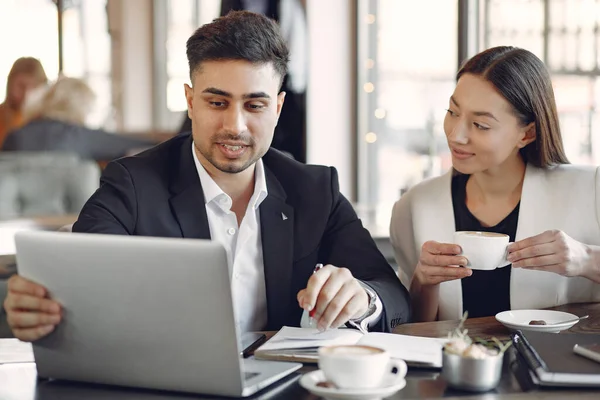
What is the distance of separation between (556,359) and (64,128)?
3.63 metres

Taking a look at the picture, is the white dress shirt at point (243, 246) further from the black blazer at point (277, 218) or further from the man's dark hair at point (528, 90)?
the man's dark hair at point (528, 90)

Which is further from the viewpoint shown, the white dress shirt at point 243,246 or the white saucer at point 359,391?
the white dress shirt at point 243,246

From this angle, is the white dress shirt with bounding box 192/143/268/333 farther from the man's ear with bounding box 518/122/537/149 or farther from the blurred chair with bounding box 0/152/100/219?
the blurred chair with bounding box 0/152/100/219

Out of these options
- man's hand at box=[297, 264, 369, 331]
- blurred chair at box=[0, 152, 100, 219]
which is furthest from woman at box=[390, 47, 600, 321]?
blurred chair at box=[0, 152, 100, 219]

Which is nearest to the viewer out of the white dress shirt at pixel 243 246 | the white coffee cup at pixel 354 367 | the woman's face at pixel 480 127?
the white coffee cup at pixel 354 367

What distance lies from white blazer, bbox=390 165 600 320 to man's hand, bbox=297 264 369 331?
65 centimetres

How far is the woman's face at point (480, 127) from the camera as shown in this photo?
6.74ft

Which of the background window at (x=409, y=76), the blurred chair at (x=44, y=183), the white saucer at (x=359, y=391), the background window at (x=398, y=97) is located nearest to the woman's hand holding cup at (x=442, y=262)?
the white saucer at (x=359, y=391)

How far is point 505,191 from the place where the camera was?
Answer: 7.17 feet

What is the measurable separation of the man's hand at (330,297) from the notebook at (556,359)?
304 millimetres

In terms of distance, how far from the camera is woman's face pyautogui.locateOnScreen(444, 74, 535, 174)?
205cm

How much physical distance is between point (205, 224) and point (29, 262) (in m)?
0.62

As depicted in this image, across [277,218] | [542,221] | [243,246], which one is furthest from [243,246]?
[542,221]

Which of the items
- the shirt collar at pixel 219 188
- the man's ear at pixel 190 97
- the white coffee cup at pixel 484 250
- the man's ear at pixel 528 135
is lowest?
the white coffee cup at pixel 484 250
